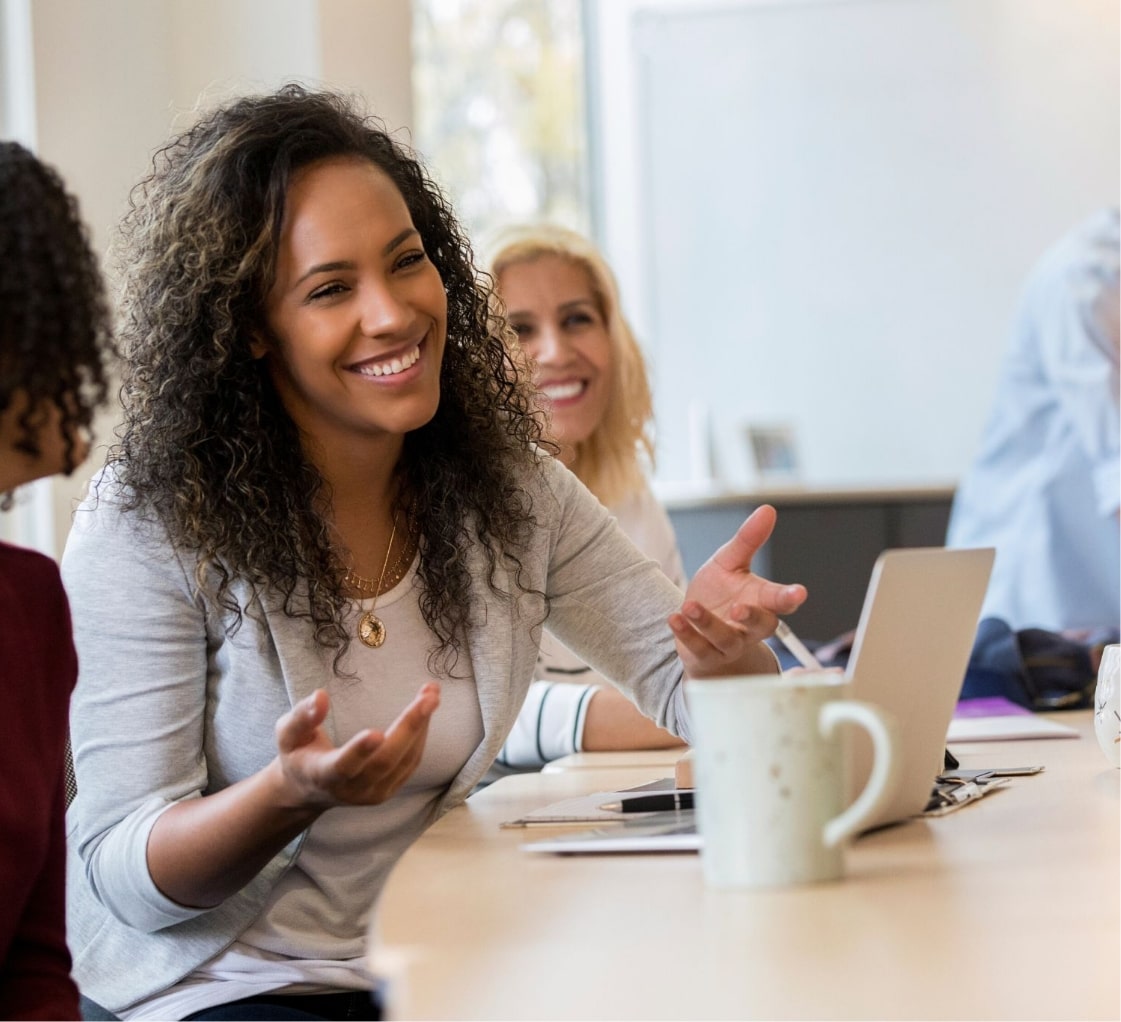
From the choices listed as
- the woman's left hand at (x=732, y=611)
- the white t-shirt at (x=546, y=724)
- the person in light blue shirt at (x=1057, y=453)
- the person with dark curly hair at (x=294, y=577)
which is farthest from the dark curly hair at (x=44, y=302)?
the person in light blue shirt at (x=1057, y=453)

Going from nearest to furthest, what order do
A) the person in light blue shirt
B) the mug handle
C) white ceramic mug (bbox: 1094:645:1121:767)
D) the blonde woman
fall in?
the mug handle, white ceramic mug (bbox: 1094:645:1121:767), the blonde woman, the person in light blue shirt

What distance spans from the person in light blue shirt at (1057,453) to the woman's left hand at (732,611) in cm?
155

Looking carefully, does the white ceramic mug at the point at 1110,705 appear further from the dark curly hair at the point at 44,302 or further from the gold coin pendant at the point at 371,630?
the dark curly hair at the point at 44,302

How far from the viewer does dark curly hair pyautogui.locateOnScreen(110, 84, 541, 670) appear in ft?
4.55

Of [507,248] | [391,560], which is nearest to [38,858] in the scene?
[391,560]

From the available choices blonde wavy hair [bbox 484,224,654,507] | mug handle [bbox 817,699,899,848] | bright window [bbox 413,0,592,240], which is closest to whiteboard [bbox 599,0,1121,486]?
bright window [bbox 413,0,592,240]

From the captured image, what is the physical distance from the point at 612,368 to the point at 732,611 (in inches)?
51.6

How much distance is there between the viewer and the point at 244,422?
58.2 inches

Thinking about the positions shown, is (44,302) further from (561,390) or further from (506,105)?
(506,105)

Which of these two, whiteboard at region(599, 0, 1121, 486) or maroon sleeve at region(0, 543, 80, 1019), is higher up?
whiteboard at region(599, 0, 1121, 486)

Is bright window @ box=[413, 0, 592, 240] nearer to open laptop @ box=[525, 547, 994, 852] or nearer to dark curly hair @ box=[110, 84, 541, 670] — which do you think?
dark curly hair @ box=[110, 84, 541, 670]

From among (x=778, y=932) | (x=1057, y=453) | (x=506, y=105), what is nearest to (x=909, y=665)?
(x=778, y=932)

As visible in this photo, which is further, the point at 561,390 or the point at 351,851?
the point at 561,390

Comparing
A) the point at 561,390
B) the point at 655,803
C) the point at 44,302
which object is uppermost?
the point at 44,302
